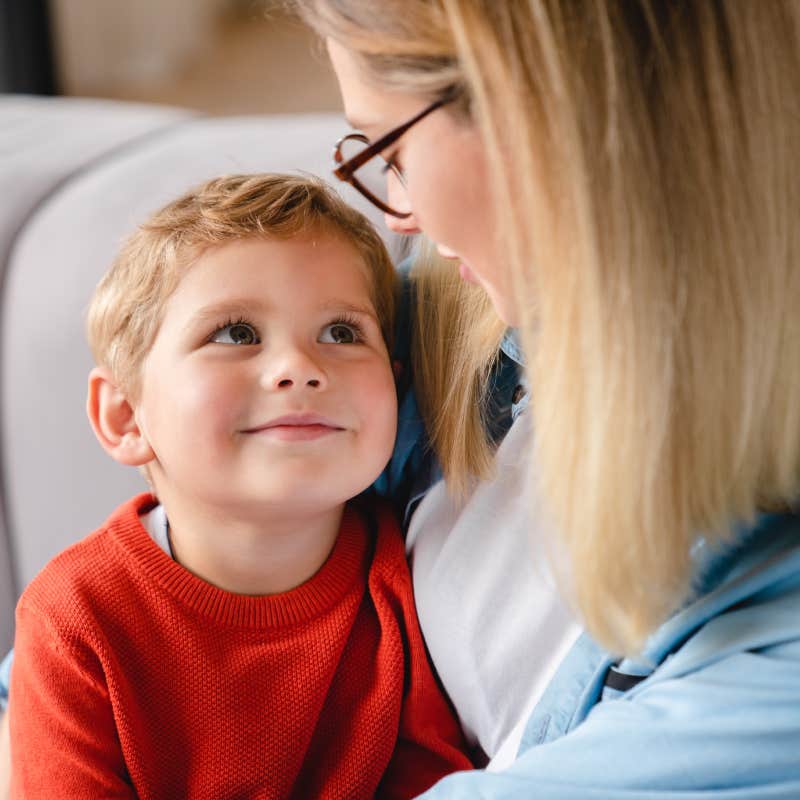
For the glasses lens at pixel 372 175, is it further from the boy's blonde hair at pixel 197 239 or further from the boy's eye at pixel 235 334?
the boy's eye at pixel 235 334

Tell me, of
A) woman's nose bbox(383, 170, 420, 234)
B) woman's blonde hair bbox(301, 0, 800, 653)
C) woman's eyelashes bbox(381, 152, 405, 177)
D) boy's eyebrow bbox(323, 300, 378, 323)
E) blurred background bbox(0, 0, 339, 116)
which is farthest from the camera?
blurred background bbox(0, 0, 339, 116)

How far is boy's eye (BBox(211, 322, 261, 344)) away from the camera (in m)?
1.14

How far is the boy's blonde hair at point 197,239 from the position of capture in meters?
1.16

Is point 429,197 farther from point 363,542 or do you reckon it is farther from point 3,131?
point 3,131

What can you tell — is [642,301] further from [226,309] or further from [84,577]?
[84,577]

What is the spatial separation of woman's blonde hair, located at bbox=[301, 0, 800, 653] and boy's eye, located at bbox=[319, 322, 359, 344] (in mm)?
340

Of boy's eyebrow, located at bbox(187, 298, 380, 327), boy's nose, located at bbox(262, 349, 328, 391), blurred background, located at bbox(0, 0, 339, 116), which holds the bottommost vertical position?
boy's nose, located at bbox(262, 349, 328, 391)

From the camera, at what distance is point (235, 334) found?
1.14m

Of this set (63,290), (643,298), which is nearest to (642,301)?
(643,298)

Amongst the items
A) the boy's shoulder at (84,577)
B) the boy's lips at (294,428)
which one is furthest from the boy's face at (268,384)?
the boy's shoulder at (84,577)

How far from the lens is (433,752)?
1.20 metres

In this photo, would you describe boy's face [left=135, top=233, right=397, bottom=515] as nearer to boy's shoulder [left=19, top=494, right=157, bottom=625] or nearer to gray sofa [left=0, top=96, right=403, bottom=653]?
boy's shoulder [left=19, top=494, right=157, bottom=625]

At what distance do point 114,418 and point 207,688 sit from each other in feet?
1.06

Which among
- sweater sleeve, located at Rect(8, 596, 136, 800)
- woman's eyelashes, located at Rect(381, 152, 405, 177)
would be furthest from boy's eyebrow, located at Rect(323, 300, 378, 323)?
sweater sleeve, located at Rect(8, 596, 136, 800)
